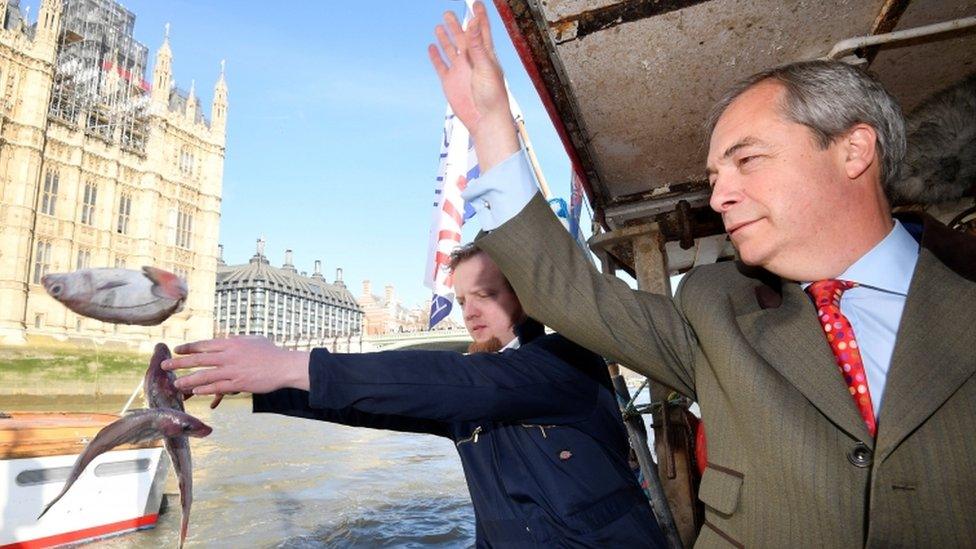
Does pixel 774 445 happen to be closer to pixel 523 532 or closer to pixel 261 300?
pixel 523 532

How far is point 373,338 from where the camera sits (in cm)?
4941

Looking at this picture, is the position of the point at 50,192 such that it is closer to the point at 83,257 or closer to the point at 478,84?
the point at 83,257

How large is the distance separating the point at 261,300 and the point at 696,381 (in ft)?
317

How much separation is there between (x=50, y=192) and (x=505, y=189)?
160 ft

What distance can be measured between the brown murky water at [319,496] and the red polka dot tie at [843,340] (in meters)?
7.43

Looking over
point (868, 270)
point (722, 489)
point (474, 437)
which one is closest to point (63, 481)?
point (474, 437)

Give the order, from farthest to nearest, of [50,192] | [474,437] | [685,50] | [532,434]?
[50,192] → [685,50] → [474,437] → [532,434]

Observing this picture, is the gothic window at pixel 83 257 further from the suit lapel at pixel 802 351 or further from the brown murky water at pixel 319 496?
the suit lapel at pixel 802 351

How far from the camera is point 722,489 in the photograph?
1.26 m

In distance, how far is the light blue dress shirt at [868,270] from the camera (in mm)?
1227

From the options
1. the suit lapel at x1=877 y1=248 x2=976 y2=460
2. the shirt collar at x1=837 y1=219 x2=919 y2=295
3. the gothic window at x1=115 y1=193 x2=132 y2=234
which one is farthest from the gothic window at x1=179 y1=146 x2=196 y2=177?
the suit lapel at x1=877 y1=248 x2=976 y2=460

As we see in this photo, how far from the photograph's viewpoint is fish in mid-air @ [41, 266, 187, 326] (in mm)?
1520

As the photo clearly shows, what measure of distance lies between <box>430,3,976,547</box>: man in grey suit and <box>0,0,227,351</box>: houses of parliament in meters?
33.3

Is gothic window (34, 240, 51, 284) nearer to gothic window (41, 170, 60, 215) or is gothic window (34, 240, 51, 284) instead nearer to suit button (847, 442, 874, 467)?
gothic window (41, 170, 60, 215)
